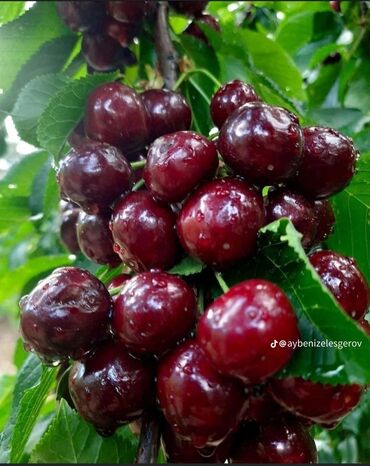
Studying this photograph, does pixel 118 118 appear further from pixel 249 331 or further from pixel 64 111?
pixel 249 331

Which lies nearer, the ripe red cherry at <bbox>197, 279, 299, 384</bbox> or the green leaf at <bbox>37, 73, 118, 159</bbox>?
the ripe red cherry at <bbox>197, 279, 299, 384</bbox>

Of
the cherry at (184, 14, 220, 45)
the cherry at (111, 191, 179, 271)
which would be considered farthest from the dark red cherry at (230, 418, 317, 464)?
the cherry at (184, 14, 220, 45)

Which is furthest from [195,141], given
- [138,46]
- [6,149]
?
[6,149]

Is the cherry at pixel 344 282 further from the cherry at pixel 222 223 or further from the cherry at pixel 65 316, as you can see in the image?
the cherry at pixel 65 316

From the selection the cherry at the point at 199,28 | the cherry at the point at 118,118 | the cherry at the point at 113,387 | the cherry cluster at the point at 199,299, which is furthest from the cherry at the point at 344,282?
the cherry at the point at 199,28

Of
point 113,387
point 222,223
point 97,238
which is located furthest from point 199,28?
point 113,387

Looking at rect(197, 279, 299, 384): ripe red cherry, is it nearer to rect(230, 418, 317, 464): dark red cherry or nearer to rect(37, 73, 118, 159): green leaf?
rect(230, 418, 317, 464): dark red cherry
